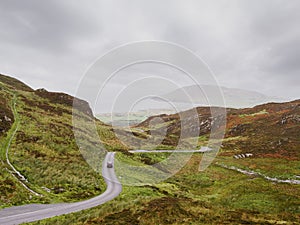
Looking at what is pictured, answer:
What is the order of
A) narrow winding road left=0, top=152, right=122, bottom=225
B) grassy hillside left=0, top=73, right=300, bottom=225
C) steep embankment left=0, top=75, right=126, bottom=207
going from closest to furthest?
grassy hillside left=0, top=73, right=300, bottom=225 < narrow winding road left=0, top=152, right=122, bottom=225 < steep embankment left=0, top=75, right=126, bottom=207

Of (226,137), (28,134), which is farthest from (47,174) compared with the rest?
(226,137)

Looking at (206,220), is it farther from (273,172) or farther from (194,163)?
(194,163)

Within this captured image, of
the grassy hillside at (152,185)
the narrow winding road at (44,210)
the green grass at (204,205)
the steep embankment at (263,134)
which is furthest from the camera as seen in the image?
the steep embankment at (263,134)


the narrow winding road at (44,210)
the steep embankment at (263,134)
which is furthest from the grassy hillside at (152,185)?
the narrow winding road at (44,210)

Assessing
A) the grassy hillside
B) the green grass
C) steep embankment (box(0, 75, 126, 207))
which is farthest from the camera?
steep embankment (box(0, 75, 126, 207))

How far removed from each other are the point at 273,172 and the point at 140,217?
102 feet

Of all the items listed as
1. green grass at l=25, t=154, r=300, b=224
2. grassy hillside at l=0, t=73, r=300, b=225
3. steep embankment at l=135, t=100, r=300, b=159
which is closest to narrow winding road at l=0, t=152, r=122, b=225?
grassy hillside at l=0, t=73, r=300, b=225

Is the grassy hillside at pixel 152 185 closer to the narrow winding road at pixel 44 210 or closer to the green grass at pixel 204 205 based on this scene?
the green grass at pixel 204 205

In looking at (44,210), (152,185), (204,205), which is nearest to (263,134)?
(152,185)

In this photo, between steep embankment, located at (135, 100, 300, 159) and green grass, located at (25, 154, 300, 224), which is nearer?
green grass, located at (25, 154, 300, 224)

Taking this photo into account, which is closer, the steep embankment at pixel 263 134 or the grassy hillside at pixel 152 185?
the grassy hillside at pixel 152 185

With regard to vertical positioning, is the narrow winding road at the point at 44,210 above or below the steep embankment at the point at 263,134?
below

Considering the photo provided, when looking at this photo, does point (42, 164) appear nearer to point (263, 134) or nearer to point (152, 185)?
point (152, 185)

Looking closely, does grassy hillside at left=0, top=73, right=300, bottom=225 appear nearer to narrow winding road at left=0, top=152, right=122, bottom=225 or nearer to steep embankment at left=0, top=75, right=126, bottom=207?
steep embankment at left=0, top=75, right=126, bottom=207
